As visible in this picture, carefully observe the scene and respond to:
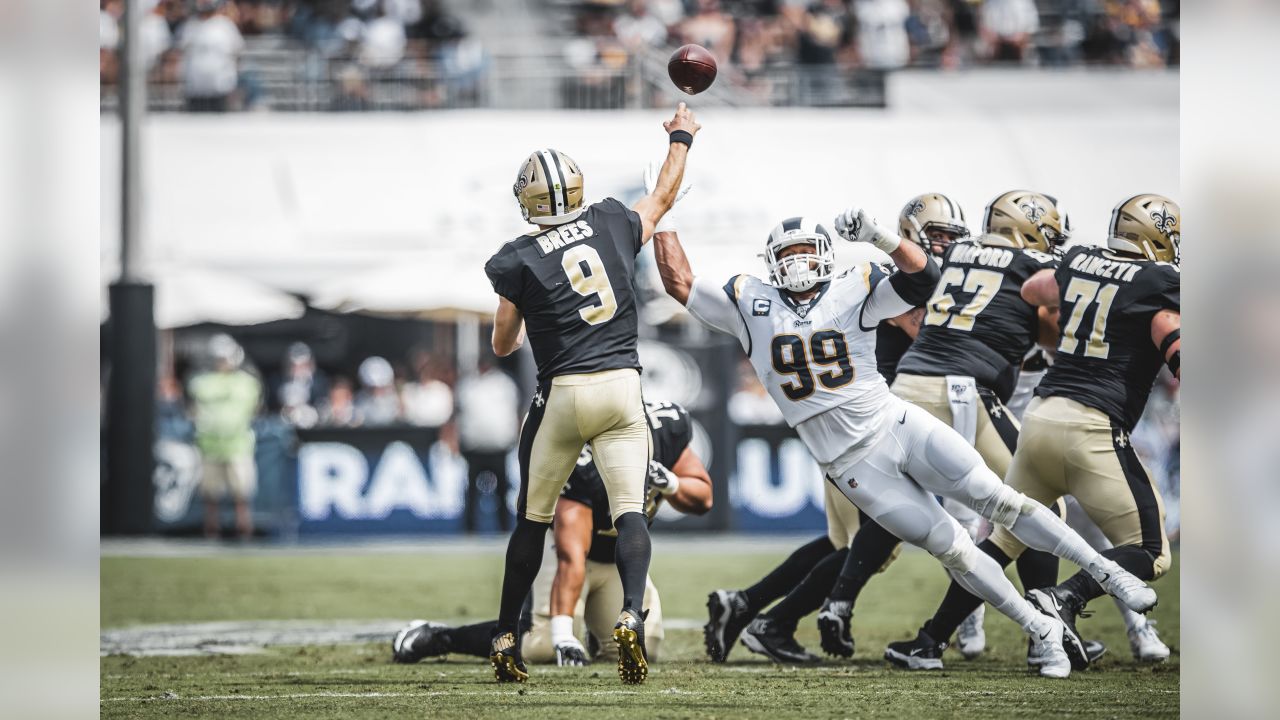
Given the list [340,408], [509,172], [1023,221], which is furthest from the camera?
[509,172]

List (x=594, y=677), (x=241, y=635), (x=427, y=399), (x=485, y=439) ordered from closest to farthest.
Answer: (x=594, y=677) < (x=241, y=635) < (x=485, y=439) < (x=427, y=399)

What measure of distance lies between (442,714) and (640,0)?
17279 millimetres

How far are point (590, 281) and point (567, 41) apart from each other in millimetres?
15475

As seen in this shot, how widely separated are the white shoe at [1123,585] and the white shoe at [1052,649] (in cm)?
26

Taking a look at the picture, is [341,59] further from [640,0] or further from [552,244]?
[552,244]

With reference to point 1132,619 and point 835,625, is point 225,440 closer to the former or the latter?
point 835,625

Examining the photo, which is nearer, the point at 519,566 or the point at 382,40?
the point at 519,566

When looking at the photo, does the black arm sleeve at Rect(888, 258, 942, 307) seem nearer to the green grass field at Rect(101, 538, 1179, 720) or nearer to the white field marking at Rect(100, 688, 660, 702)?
the green grass field at Rect(101, 538, 1179, 720)

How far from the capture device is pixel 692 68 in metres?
6.61

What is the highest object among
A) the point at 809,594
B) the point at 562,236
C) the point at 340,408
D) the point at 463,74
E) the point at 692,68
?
the point at 463,74

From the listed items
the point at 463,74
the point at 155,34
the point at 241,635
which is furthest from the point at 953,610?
the point at 155,34

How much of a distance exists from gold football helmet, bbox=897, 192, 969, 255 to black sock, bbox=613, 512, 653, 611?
2459 millimetres

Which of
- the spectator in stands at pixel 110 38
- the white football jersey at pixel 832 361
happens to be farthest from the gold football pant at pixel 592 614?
the spectator in stands at pixel 110 38
